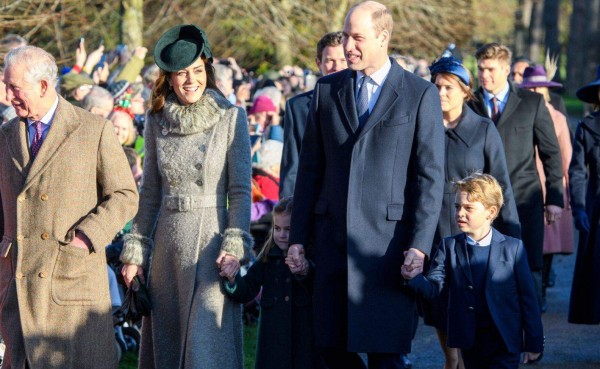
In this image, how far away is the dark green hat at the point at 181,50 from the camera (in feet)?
20.7

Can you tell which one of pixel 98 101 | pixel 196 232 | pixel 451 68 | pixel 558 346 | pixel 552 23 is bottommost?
pixel 558 346

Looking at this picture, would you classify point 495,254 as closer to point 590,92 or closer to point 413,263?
point 413,263

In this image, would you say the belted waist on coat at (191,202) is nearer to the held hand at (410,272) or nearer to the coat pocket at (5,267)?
the coat pocket at (5,267)

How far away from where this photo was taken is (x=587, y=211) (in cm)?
934

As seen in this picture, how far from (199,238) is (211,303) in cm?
33

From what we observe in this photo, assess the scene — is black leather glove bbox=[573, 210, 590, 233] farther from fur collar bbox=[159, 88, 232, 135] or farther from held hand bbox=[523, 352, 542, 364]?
fur collar bbox=[159, 88, 232, 135]

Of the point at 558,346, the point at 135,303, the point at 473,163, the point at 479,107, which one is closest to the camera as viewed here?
the point at 135,303

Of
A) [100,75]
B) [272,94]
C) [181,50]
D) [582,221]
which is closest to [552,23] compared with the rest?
[272,94]

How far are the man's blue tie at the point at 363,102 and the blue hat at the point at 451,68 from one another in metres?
1.59

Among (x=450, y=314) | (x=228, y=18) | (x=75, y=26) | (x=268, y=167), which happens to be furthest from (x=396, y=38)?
(x=450, y=314)

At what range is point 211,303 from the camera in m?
6.32

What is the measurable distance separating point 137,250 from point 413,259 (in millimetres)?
1483

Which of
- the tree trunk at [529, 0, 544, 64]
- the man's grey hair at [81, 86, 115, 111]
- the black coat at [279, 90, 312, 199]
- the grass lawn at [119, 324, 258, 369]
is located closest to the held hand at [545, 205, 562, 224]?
the black coat at [279, 90, 312, 199]

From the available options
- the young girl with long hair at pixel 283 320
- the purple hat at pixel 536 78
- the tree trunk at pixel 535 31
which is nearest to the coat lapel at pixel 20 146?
the young girl with long hair at pixel 283 320
